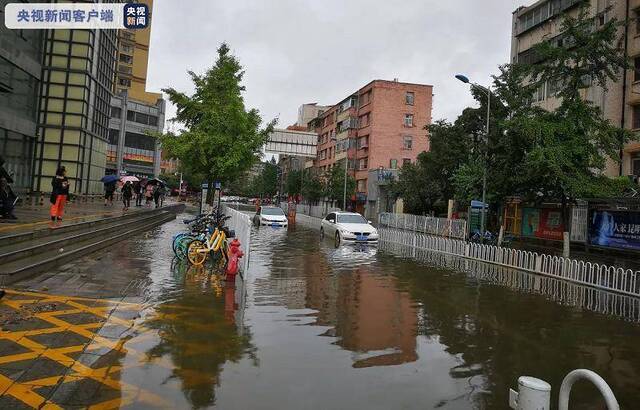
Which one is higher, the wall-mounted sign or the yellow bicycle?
the wall-mounted sign

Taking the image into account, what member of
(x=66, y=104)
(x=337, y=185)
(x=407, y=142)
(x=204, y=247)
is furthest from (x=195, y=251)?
(x=407, y=142)

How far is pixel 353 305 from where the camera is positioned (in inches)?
348

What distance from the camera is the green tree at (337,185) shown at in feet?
186

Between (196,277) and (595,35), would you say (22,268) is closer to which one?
(196,277)

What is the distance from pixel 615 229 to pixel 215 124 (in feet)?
55.6

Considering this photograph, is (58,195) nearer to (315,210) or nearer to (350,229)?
(350,229)

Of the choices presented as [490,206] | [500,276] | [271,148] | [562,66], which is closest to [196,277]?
[500,276]

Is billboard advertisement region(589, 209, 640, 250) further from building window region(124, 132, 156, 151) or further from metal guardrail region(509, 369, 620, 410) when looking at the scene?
building window region(124, 132, 156, 151)

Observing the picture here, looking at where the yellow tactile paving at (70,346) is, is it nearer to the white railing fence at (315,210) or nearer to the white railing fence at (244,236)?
the white railing fence at (244,236)

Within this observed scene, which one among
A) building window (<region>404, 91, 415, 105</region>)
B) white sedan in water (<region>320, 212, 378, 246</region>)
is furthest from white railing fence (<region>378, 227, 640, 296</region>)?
building window (<region>404, 91, 415, 105</region>)

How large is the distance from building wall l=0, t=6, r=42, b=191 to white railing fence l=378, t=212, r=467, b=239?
23.1 meters

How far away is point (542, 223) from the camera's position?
79.9 ft

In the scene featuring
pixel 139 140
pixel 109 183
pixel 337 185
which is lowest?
pixel 109 183

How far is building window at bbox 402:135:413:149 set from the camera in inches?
2388
